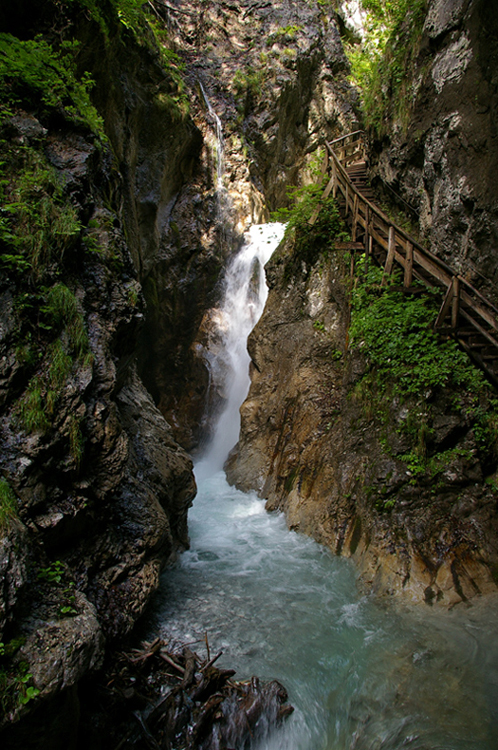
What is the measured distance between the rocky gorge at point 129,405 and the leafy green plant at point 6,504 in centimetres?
3

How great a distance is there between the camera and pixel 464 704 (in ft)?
11.5

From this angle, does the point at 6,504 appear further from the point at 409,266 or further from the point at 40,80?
the point at 409,266

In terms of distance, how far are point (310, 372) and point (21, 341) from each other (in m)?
6.32

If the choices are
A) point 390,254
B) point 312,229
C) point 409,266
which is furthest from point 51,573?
point 312,229

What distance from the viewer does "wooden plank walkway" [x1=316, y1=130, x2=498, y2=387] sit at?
5953 millimetres

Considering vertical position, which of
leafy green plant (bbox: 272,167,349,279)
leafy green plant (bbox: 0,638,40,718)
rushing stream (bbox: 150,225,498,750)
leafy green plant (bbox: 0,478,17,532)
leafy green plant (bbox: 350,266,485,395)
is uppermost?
leafy green plant (bbox: 272,167,349,279)

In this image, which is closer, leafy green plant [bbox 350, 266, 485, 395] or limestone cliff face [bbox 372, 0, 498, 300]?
leafy green plant [bbox 350, 266, 485, 395]

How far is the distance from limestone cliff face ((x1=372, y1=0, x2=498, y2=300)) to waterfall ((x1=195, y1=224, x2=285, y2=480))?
7784 millimetres

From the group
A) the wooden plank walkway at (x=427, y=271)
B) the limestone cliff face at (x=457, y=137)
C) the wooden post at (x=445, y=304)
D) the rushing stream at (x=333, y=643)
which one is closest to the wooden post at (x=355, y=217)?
the wooden plank walkway at (x=427, y=271)

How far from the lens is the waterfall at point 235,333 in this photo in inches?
560

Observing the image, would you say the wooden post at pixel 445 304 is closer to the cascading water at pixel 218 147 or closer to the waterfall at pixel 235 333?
the waterfall at pixel 235 333

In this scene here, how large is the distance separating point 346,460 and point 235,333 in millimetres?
9345

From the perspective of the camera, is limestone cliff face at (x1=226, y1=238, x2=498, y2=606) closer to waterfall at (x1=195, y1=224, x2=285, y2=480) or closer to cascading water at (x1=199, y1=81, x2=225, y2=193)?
waterfall at (x1=195, y1=224, x2=285, y2=480)

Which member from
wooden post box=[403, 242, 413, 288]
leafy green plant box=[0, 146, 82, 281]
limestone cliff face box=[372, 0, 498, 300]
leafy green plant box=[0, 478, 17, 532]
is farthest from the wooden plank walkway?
leafy green plant box=[0, 478, 17, 532]
